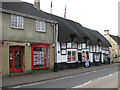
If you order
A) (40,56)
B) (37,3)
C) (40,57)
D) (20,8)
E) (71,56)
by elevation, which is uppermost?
(37,3)

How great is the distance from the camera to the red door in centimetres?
1303

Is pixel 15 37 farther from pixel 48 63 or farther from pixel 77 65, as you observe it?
pixel 77 65

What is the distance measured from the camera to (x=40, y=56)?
1558cm

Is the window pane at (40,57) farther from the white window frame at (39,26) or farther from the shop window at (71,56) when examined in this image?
the shop window at (71,56)

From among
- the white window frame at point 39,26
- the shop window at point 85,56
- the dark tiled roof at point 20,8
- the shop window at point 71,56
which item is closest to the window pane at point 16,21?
the dark tiled roof at point 20,8

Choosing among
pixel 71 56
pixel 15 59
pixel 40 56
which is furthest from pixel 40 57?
pixel 71 56

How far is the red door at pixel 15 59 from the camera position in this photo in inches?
513

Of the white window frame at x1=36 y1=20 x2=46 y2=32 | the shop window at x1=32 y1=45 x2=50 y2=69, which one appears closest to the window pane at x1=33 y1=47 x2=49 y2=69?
the shop window at x1=32 y1=45 x2=50 y2=69

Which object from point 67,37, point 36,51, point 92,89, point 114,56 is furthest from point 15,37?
point 114,56

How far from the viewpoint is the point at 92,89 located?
7941mm

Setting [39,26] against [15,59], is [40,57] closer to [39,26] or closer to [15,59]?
[15,59]

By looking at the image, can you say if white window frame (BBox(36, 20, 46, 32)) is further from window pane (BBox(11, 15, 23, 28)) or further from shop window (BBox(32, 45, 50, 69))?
window pane (BBox(11, 15, 23, 28))

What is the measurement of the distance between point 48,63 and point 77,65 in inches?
233

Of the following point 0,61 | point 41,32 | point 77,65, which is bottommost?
point 77,65
